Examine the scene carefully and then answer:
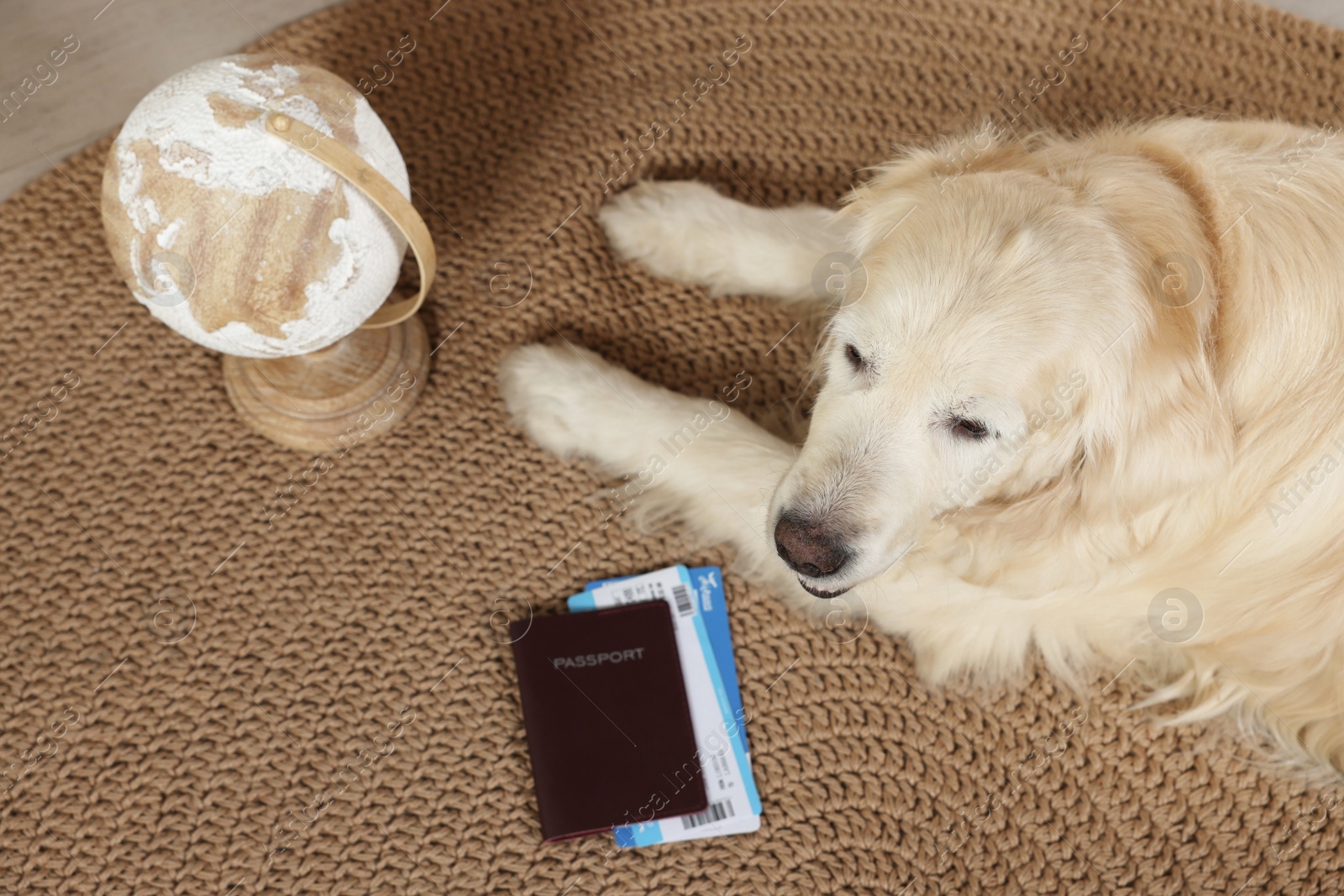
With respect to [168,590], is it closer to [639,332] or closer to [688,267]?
[639,332]

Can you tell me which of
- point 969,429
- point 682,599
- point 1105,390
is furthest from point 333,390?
point 1105,390

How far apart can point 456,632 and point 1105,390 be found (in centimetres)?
107

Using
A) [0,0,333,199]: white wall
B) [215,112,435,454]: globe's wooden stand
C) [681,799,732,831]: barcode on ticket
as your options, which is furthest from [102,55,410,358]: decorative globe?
[681,799,732,831]: barcode on ticket

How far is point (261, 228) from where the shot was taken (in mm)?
1220

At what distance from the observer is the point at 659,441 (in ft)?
5.23

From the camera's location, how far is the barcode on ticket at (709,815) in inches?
60.4

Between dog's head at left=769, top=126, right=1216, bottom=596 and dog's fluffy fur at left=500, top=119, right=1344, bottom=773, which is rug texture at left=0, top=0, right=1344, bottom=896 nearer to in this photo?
dog's fluffy fur at left=500, top=119, right=1344, bottom=773

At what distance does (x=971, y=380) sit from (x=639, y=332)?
81 cm

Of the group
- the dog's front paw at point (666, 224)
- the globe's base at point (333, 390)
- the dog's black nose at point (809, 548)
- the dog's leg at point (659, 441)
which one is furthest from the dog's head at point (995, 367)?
the globe's base at point (333, 390)

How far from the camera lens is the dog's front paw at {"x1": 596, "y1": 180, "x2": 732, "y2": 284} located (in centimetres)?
173

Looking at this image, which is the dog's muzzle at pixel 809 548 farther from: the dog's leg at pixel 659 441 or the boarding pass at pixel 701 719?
the boarding pass at pixel 701 719

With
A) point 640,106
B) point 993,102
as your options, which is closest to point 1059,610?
point 993,102

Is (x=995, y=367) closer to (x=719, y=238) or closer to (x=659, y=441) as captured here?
(x=659, y=441)

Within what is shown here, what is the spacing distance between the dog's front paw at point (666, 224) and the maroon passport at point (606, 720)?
0.63 m
